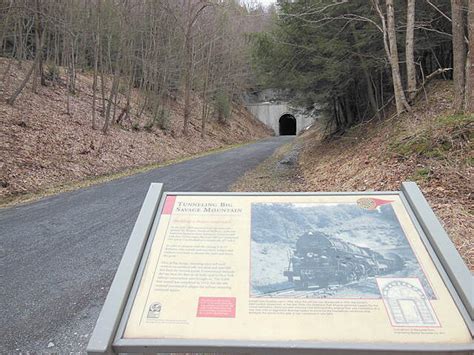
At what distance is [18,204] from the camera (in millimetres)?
9062

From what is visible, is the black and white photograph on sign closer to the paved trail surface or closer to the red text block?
the red text block

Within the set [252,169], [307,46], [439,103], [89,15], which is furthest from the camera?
[89,15]

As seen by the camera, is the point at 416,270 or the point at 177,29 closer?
the point at 416,270

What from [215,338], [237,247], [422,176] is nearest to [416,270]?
[237,247]

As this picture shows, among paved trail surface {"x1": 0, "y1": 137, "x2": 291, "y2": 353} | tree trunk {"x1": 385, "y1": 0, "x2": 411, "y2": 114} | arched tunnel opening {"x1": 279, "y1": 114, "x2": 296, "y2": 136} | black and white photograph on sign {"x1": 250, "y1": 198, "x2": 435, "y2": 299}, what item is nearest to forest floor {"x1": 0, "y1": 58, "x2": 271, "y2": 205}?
paved trail surface {"x1": 0, "y1": 137, "x2": 291, "y2": 353}

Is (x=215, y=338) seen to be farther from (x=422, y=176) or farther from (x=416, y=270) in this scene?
(x=422, y=176)

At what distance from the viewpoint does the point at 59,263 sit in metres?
5.18

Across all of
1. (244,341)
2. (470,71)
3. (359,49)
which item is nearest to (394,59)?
(359,49)

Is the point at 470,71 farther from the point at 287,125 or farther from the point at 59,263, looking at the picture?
the point at 287,125

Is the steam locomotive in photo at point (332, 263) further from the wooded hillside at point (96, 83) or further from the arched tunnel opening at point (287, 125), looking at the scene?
the arched tunnel opening at point (287, 125)

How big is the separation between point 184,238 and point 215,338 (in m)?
0.72

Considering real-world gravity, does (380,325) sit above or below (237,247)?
below

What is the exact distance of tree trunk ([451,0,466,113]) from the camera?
786 centimetres

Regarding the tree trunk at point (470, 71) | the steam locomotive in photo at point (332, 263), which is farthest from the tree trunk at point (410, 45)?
the steam locomotive in photo at point (332, 263)
